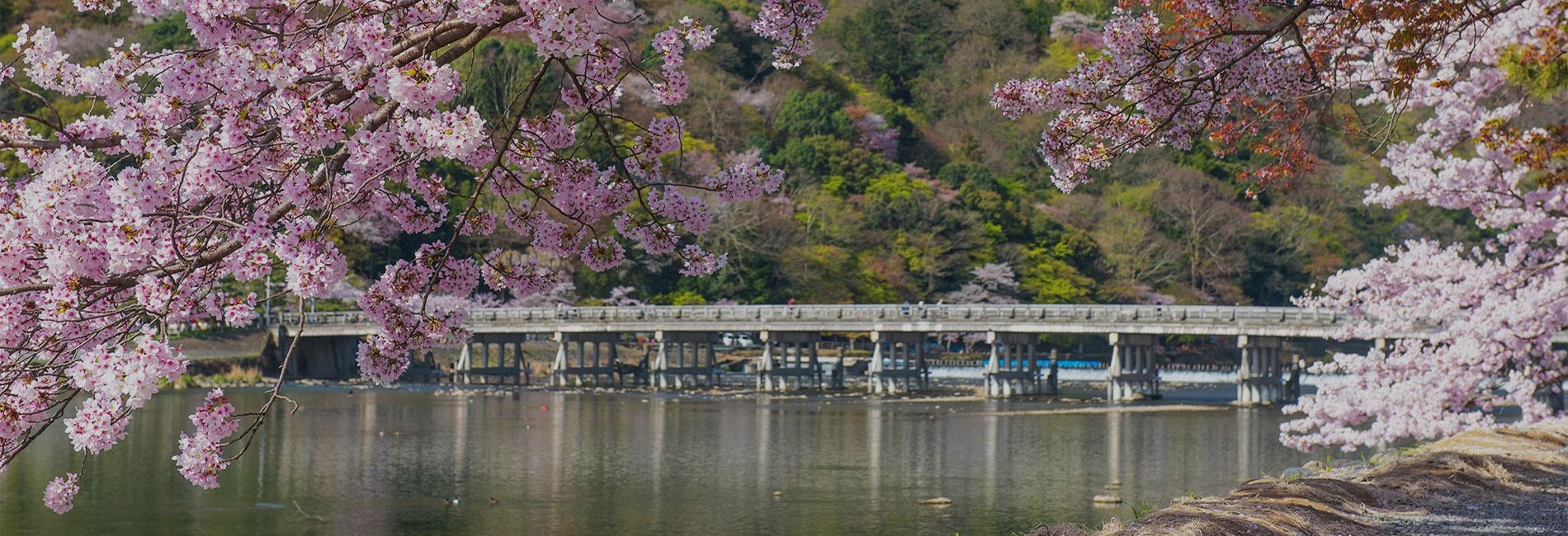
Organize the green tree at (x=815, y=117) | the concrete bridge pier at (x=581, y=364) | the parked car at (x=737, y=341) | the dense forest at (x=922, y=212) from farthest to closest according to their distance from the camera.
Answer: the parked car at (x=737, y=341), the green tree at (x=815, y=117), the dense forest at (x=922, y=212), the concrete bridge pier at (x=581, y=364)

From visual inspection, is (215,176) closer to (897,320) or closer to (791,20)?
(791,20)

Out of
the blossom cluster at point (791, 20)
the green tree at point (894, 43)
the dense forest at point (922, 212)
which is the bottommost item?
the blossom cluster at point (791, 20)

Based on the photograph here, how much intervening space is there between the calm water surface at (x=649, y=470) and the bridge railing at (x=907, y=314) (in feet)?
14.9

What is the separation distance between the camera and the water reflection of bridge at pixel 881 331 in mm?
39969

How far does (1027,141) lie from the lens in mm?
60625

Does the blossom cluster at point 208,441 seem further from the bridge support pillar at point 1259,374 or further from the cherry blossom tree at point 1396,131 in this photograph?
the bridge support pillar at point 1259,374

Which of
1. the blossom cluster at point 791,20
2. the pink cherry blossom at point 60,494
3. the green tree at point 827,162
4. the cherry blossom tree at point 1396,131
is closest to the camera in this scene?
the pink cherry blossom at point 60,494

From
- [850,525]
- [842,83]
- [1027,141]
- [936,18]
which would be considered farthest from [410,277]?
[936,18]

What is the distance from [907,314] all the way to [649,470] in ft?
71.0

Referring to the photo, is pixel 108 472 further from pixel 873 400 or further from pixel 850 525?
pixel 873 400

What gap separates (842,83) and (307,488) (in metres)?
49.8

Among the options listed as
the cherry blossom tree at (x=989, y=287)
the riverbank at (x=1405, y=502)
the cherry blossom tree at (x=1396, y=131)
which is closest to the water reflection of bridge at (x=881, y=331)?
the cherry blossom tree at (x=989, y=287)

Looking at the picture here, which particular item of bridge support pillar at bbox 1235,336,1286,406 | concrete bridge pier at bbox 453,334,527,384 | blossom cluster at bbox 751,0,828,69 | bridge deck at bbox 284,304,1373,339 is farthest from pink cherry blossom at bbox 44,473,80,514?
concrete bridge pier at bbox 453,334,527,384

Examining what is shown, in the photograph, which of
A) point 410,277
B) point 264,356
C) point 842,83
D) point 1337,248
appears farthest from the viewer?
point 842,83
